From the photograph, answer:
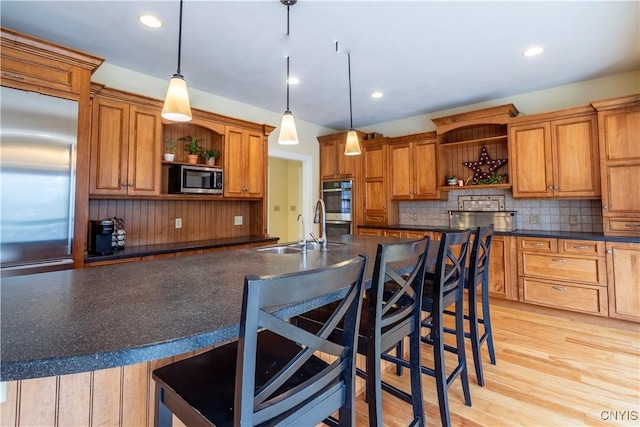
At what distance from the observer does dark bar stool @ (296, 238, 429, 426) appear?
1114 mm

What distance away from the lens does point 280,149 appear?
4.74 m

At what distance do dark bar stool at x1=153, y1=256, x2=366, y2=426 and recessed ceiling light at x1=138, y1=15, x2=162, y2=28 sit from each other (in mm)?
2497

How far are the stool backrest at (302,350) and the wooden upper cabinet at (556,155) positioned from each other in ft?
12.0

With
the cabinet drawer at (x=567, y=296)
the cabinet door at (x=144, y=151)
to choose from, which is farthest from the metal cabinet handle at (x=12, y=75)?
the cabinet drawer at (x=567, y=296)

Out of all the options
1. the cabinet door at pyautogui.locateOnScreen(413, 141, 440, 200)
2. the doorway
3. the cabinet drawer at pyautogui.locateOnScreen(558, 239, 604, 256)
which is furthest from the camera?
the doorway

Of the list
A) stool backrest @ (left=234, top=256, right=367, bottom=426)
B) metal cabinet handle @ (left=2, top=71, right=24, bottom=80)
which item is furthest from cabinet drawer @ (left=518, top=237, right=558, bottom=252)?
metal cabinet handle @ (left=2, top=71, right=24, bottom=80)

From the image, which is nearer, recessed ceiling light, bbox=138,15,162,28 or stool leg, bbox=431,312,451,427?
stool leg, bbox=431,312,451,427

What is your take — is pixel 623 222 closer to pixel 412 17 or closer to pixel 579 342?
pixel 579 342

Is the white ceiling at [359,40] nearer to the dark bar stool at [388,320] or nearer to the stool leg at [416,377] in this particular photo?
the dark bar stool at [388,320]

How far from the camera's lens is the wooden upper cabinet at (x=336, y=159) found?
511cm

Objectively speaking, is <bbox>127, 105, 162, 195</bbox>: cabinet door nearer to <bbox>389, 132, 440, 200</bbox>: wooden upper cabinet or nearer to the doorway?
<bbox>389, 132, 440, 200</bbox>: wooden upper cabinet

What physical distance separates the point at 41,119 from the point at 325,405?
2694 mm

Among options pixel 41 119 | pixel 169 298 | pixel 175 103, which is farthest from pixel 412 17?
pixel 41 119
